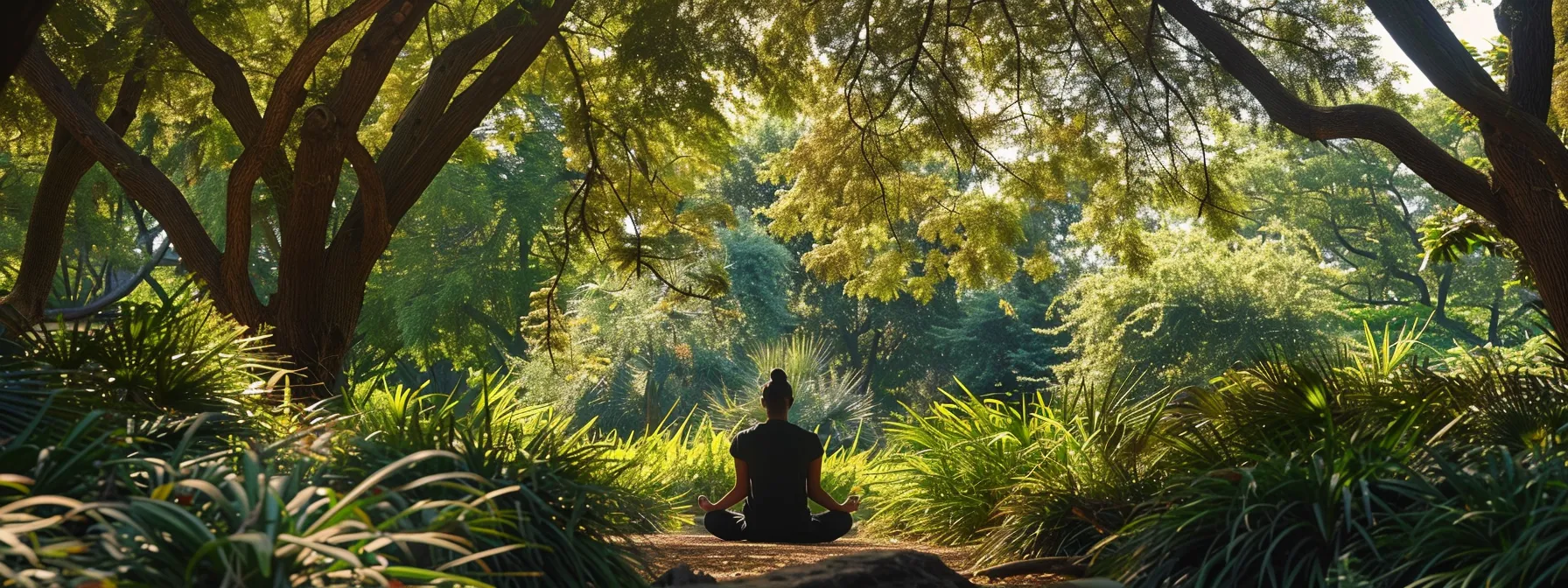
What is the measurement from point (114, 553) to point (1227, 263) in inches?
1149

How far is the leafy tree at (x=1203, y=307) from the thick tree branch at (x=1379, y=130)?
68.2ft

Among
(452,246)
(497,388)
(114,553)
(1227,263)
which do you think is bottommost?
(114,553)

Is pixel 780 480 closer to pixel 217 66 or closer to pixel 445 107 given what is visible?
pixel 445 107

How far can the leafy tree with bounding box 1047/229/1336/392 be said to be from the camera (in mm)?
28766

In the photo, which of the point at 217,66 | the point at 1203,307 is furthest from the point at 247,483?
the point at 1203,307

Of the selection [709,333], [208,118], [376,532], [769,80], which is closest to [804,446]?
[769,80]

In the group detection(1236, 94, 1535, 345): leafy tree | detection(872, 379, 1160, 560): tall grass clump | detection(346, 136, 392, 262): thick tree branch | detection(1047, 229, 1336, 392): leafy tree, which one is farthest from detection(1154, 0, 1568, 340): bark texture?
detection(1236, 94, 1535, 345): leafy tree

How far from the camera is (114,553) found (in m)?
2.47

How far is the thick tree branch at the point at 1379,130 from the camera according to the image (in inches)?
298

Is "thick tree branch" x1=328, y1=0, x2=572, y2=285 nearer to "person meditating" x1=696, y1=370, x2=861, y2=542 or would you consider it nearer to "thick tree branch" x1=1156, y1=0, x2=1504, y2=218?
"person meditating" x1=696, y1=370, x2=861, y2=542

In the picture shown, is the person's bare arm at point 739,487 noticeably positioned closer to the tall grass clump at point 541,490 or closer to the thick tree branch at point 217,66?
the tall grass clump at point 541,490

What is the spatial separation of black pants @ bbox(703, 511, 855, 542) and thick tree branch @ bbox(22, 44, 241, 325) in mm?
3155

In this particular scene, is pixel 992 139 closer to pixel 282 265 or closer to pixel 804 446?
pixel 804 446

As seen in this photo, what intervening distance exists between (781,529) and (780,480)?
32 centimetres
